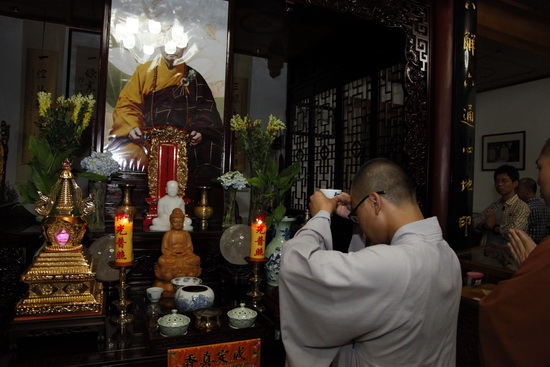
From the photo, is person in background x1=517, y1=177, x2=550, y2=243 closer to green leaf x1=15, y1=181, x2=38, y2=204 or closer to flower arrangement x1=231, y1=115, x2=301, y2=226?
flower arrangement x1=231, y1=115, x2=301, y2=226

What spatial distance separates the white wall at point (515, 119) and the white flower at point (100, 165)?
6310 millimetres

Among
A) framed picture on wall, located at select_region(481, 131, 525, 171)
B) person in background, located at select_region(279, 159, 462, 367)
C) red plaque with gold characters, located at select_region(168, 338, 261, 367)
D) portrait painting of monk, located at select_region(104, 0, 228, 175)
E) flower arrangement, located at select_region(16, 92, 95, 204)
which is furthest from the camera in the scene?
framed picture on wall, located at select_region(481, 131, 525, 171)

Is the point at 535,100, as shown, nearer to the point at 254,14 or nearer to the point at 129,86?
the point at 254,14

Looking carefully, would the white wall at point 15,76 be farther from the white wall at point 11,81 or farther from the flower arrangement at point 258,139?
the flower arrangement at point 258,139

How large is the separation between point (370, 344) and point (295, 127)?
5.08 metres

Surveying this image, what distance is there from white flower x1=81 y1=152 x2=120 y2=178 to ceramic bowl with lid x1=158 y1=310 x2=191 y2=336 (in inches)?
56.7

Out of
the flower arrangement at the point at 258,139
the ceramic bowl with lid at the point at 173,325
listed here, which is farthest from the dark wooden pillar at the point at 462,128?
the ceramic bowl with lid at the point at 173,325

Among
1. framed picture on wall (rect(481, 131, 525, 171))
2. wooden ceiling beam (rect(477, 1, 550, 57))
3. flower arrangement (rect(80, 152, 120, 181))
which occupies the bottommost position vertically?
flower arrangement (rect(80, 152, 120, 181))

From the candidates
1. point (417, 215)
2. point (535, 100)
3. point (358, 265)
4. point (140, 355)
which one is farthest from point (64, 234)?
point (535, 100)

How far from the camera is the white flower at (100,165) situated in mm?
2727

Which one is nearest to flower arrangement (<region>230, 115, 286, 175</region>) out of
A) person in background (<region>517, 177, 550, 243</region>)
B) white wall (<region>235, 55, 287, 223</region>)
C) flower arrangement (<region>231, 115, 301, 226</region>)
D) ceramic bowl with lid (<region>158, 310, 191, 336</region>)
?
flower arrangement (<region>231, 115, 301, 226</region>)

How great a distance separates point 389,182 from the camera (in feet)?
4.21

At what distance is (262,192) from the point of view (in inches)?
112

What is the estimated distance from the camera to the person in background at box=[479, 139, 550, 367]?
1.41m
